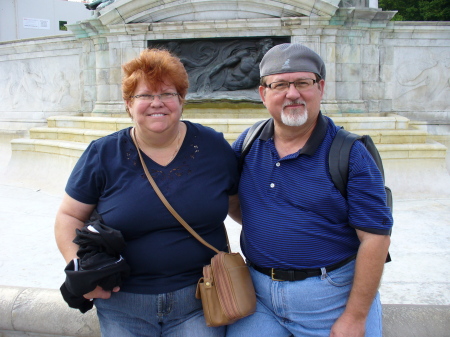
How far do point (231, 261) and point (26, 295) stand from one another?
5.02ft

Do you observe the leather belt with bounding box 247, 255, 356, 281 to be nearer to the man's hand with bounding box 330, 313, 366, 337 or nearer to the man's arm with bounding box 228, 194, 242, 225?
the man's hand with bounding box 330, 313, 366, 337

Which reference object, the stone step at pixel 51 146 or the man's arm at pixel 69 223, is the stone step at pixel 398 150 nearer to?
the stone step at pixel 51 146

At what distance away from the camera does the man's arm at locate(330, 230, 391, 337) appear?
6.23ft

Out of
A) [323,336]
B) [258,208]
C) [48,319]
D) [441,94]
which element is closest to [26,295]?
[48,319]

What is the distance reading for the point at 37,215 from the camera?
19.3ft

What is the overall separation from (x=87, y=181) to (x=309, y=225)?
1053mm

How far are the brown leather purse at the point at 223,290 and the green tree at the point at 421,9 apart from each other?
19334 mm

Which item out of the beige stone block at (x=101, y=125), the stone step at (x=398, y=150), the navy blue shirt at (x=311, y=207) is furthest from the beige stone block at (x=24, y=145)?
the navy blue shirt at (x=311, y=207)

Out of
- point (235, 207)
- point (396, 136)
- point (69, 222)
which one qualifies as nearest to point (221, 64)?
point (396, 136)

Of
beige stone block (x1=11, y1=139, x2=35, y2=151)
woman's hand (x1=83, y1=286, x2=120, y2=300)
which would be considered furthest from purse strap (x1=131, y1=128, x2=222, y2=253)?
beige stone block (x1=11, y1=139, x2=35, y2=151)

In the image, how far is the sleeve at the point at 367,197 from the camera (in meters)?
1.89

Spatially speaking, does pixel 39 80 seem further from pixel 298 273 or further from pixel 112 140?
pixel 298 273

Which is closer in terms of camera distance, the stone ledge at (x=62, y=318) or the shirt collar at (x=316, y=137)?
the shirt collar at (x=316, y=137)

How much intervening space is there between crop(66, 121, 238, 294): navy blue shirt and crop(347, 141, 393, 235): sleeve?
63cm
